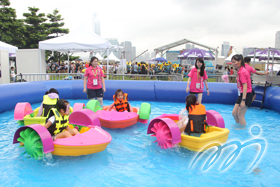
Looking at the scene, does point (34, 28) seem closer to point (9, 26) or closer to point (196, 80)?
point (9, 26)

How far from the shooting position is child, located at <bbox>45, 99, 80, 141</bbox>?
135 inches

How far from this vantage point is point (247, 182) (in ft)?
9.39

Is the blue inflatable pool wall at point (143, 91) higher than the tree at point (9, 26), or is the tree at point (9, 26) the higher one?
the tree at point (9, 26)

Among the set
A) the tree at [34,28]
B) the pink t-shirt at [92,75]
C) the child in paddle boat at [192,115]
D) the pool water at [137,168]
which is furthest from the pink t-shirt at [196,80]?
the tree at [34,28]

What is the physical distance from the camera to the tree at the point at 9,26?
2306cm

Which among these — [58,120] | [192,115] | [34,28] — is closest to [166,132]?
[192,115]

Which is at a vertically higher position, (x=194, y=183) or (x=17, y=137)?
(x=17, y=137)

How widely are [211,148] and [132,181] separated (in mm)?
1554

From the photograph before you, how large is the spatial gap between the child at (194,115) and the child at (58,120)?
6.21 ft

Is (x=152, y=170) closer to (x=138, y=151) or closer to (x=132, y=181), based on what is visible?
(x=132, y=181)

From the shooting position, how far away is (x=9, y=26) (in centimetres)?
2378

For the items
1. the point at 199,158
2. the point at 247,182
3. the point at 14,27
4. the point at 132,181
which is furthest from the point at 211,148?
the point at 14,27

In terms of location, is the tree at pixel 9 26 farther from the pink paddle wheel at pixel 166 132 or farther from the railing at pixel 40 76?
the pink paddle wheel at pixel 166 132

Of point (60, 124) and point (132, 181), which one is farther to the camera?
point (60, 124)
